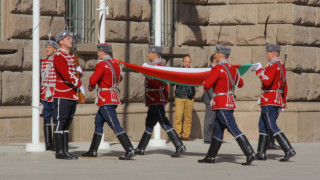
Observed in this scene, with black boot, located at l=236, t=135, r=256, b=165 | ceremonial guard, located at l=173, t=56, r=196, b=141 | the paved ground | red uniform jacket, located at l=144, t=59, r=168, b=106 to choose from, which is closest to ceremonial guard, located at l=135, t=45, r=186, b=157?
red uniform jacket, located at l=144, t=59, r=168, b=106

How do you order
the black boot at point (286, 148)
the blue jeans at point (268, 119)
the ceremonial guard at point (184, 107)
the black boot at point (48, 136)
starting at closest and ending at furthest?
1. the black boot at point (286, 148)
2. the blue jeans at point (268, 119)
3. the black boot at point (48, 136)
4. the ceremonial guard at point (184, 107)

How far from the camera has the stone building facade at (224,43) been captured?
18.2 meters

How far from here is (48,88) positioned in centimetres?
1539

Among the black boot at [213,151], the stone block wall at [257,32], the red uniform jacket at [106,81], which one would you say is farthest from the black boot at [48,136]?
the stone block wall at [257,32]

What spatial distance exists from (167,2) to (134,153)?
693cm

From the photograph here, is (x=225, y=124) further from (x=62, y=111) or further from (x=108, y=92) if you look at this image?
(x=62, y=111)

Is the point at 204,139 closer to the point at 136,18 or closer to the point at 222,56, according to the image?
the point at 136,18

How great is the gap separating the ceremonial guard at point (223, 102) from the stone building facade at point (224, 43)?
4.37m

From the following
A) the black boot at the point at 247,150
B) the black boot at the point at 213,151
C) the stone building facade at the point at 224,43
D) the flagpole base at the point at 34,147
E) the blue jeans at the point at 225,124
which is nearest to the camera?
the black boot at the point at 247,150

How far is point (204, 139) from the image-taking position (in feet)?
61.5

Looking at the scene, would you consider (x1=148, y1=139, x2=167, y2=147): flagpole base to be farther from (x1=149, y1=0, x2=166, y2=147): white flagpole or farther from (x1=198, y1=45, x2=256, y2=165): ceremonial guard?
(x1=198, y1=45, x2=256, y2=165): ceremonial guard

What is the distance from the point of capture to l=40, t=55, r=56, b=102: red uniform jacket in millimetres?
15328

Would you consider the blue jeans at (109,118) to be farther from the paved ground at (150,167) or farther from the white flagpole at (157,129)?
the white flagpole at (157,129)

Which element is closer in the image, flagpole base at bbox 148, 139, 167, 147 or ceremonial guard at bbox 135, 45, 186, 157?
ceremonial guard at bbox 135, 45, 186, 157
